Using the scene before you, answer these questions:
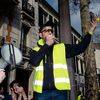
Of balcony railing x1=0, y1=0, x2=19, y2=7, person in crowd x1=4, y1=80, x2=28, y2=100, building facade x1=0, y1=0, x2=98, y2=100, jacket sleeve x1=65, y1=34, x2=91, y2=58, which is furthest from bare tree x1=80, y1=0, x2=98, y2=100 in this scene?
balcony railing x1=0, y1=0, x2=19, y2=7

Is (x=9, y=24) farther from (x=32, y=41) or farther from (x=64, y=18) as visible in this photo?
(x=64, y=18)

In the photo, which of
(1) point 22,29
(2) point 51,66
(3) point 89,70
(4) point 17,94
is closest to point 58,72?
(2) point 51,66

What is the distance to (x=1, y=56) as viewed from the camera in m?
2.50

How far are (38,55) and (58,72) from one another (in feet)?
1.03

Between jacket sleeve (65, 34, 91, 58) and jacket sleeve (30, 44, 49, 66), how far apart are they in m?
0.26

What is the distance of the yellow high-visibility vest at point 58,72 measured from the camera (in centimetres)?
328

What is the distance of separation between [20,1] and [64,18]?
1448 cm

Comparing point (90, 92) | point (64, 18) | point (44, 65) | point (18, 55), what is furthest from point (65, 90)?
point (90, 92)

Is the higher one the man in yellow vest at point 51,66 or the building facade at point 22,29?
the building facade at point 22,29

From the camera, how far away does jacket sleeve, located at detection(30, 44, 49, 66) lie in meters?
3.43

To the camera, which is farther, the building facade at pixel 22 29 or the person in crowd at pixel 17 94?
the building facade at pixel 22 29

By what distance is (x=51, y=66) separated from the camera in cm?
341

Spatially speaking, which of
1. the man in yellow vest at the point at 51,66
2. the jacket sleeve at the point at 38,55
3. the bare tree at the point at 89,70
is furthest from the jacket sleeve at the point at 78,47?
Result: the bare tree at the point at 89,70

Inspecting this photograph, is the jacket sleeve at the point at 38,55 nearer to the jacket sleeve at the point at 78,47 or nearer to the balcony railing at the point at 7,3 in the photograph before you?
the jacket sleeve at the point at 78,47
